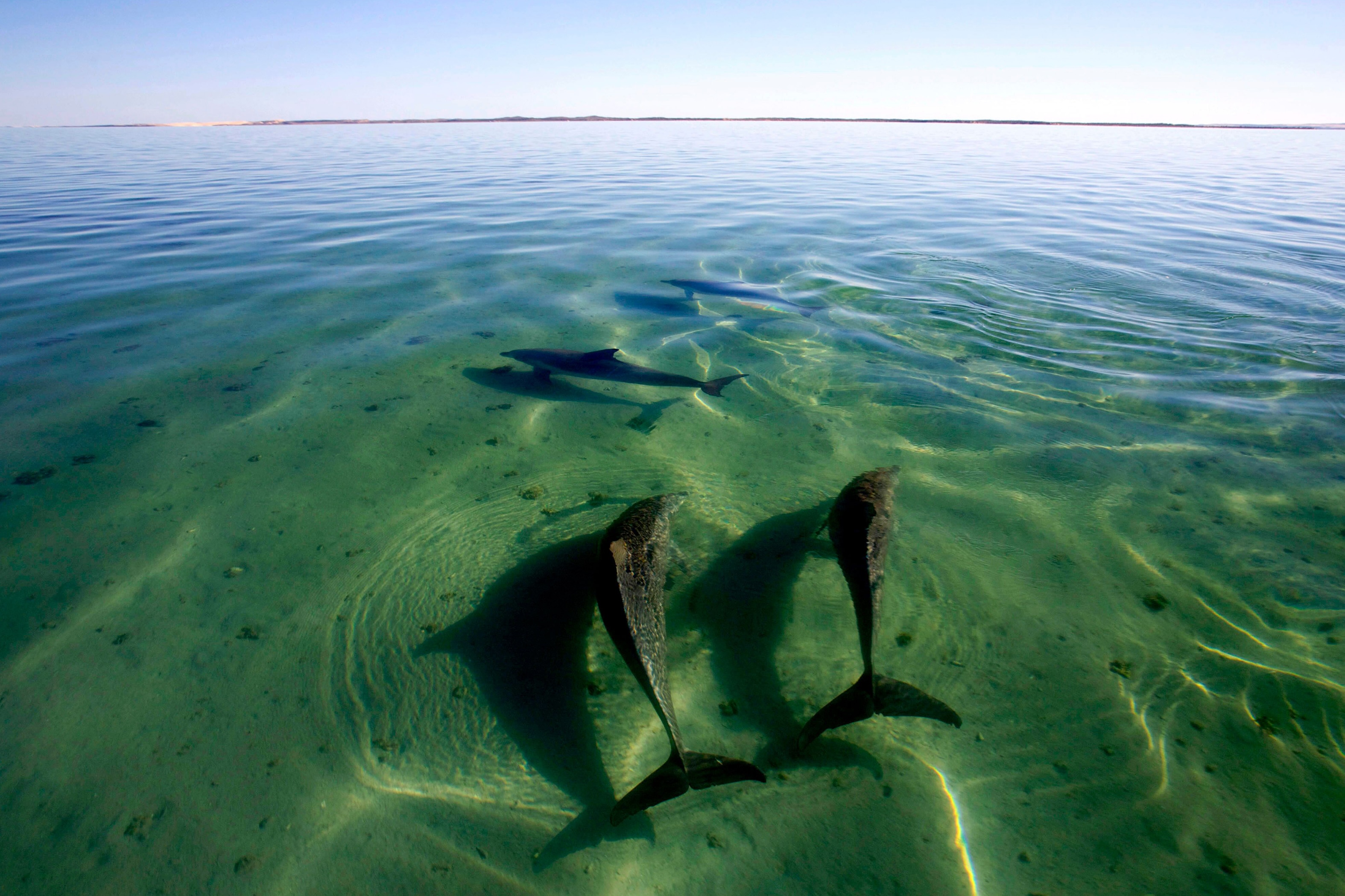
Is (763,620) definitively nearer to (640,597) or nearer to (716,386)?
(640,597)

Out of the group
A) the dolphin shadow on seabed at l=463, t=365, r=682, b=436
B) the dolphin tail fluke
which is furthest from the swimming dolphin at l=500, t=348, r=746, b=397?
the dolphin shadow on seabed at l=463, t=365, r=682, b=436

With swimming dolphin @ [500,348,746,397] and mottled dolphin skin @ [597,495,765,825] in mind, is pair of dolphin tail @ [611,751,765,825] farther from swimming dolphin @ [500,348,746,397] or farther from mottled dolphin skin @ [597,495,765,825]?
swimming dolphin @ [500,348,746,397]

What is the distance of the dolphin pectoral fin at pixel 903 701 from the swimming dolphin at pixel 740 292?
8135 millimetres

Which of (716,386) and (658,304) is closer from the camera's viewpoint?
(716,386)

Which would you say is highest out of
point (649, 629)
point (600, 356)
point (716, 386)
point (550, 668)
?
point (600, 356)

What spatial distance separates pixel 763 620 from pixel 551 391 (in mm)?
4467

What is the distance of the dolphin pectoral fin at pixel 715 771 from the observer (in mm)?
3318

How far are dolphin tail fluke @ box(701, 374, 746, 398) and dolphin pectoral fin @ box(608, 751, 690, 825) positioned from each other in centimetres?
501

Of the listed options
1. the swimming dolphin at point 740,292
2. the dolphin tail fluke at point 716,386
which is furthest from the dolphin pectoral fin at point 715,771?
the swimming dolphin at point 740,292

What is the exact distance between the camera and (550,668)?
13.8ft

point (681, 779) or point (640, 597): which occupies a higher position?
point (640, 597)

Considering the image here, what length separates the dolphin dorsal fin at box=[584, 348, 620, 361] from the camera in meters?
8.19

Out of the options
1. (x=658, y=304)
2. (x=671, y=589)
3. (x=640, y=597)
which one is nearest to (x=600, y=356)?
(x=658, y=304)

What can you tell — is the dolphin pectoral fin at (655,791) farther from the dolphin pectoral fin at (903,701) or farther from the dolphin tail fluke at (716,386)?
the dolphin tail fluke at (716,386)
